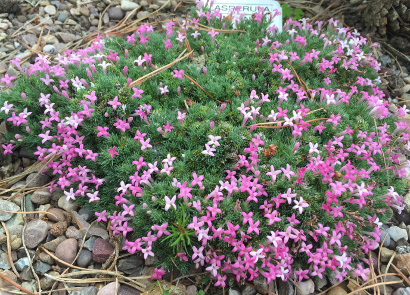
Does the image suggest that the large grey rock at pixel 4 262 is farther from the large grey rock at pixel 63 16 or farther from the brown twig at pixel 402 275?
the large grey rock at pixel 63 16

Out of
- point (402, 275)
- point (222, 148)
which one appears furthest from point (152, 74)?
point (402, 275)

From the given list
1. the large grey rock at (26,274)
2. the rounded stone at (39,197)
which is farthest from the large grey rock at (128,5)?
the large grey rock at (26,274)

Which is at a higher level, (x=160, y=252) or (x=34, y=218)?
(x=160, y=252)

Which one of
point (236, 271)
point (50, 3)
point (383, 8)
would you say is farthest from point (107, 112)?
point (383, 8)

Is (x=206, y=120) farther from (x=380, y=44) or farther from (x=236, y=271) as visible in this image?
(x=380, y=44)

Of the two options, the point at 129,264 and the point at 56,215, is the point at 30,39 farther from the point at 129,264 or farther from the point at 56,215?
the point at 129,264

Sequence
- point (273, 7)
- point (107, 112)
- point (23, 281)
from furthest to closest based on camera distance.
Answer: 1. point (273, 7)
2. point (107, 112)
3. point (23, 281)

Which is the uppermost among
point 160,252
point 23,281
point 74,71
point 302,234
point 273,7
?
point 273,7

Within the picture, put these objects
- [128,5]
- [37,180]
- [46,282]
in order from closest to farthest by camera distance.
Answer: [46,282], [37,180], [128,5]
